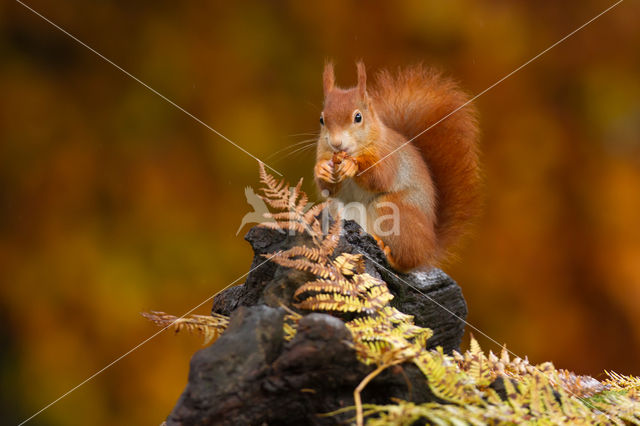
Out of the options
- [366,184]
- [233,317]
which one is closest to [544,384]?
[233,317]

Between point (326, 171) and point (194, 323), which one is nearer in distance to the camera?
point (194, 323)

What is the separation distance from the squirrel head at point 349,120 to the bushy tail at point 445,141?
205 millimetres

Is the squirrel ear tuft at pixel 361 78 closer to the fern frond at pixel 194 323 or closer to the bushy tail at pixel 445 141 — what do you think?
the bushy tail at pixel 445 141

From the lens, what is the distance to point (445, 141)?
5.63ft

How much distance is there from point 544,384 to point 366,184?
834 mm

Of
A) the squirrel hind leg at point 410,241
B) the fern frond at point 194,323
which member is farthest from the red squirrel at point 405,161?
the fern frond at point 194,323

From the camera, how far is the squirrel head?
5.00ft

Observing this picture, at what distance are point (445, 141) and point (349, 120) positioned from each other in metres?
0.34

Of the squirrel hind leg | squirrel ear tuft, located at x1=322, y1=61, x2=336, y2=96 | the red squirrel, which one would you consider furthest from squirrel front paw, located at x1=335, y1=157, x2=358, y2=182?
squirrel ear tuft, located at x1=322, y1=61, x2=336, y2=96

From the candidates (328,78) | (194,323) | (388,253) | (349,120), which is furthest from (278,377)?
(328,78)

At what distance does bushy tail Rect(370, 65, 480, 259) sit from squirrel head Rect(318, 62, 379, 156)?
205 mm

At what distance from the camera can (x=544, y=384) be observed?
2.60 feet

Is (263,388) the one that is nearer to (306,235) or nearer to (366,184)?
(306,235)

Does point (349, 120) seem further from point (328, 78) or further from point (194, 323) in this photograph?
point (194, 323)
